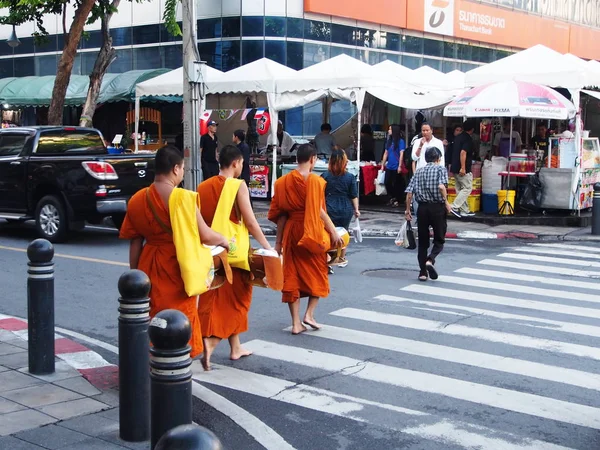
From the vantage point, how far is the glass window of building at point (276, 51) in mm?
25797

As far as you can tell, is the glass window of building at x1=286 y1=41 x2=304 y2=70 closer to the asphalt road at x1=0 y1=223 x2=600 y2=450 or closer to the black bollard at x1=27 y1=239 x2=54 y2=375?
the asphalt road at x1=0 y1=223 x2=600 y2=450

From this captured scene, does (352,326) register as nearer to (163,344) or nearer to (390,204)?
(163,344)

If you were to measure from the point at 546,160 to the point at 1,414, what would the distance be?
574 inches

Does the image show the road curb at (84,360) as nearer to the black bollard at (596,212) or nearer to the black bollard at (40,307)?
the black bollard at (40,307)

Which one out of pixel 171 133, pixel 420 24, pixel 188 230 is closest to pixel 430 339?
pixel 188 230

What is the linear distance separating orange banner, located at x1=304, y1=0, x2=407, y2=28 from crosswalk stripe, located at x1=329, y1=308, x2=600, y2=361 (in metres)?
19.0

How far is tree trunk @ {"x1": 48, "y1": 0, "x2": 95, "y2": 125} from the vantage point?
18.8 meters

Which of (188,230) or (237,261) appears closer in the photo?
(188,230)

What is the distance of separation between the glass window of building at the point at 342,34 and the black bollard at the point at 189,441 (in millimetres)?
25747

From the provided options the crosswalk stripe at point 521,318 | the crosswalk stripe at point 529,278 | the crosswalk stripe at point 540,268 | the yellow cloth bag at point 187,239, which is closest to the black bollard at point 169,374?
the yellow cloth bag at point 187,239

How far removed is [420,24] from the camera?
3044 cm

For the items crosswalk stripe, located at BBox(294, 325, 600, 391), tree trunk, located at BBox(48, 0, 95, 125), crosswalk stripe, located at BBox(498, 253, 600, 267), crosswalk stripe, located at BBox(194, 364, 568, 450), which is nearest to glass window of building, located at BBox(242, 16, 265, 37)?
tree trunk, located at BBox(48, 0, 95, 125)

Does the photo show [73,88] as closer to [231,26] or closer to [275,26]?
[231,26]

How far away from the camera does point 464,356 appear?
23.6ft
